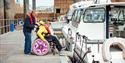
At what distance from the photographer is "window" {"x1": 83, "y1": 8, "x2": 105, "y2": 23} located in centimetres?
1318

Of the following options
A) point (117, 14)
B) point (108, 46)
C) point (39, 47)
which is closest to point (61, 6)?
point (39, 47)

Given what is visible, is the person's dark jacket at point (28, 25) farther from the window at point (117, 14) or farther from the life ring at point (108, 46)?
the life ring at point (108, 46)

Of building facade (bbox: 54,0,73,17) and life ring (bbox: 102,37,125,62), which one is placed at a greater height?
building facade (bbox: 54,0,73,17)

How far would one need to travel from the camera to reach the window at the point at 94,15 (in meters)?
13.2

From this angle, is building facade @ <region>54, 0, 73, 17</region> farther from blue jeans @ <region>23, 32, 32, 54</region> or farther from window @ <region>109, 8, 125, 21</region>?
window @ <region>109, 8, 125, 21</region>

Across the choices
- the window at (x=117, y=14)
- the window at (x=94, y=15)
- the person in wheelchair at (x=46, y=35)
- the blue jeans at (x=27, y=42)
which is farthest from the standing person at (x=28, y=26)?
the window at (x=117, y=14)

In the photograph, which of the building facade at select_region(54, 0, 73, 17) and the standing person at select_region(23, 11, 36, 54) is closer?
the standing person at select_region(23, 11, 36, 54)

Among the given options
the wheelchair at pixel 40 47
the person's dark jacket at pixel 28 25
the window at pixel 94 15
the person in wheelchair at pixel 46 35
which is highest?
the window at pixel 94 15

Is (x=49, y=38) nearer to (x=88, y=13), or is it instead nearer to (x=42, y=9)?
(x=88, y=13)

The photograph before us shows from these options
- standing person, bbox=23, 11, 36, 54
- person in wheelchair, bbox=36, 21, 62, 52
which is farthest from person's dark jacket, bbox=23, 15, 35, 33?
person in wheelchair, bbox=36, 21, 62, 52

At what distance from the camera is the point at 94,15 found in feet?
44.7

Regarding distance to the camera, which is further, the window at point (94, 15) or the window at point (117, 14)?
the window at point (94, 15)

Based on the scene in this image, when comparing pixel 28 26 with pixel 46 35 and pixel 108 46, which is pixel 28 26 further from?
pixel 108 46

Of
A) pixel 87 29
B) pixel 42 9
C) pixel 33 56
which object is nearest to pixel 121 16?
pixel 87 29
